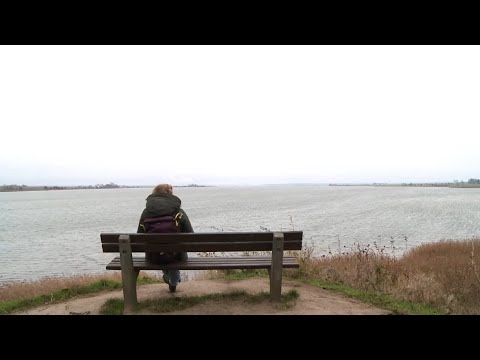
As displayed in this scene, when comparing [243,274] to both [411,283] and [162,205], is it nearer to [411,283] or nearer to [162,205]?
[162,205]

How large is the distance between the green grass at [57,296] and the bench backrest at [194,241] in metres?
1.66

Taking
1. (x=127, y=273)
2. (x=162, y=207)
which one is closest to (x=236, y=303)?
(x=127, y=273)

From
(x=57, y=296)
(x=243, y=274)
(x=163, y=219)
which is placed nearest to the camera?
(x=163, y=219)

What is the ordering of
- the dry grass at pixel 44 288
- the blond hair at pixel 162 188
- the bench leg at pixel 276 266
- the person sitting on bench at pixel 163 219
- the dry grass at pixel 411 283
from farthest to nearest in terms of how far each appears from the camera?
the dry grass at pixel 44 288, the dry grass at pixel 411 283, the blond hair at pixel 162 188, the person sitting on bench at pixel 163 219, the bench leg at pixel 276 266

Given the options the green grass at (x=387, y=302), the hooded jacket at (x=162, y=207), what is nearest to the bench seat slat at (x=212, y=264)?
the hooded jacket at (x=162, y=207)

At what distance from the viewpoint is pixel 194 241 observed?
471 cm

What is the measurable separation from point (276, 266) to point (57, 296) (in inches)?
140

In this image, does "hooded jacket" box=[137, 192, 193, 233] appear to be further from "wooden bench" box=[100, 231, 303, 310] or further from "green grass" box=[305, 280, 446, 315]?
"green grass" box=[305, 280, 446, 315]

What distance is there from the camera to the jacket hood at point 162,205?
498 centimetres

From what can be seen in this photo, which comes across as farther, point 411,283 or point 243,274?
point 243,274

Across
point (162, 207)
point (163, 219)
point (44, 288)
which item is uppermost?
point (162, 207)

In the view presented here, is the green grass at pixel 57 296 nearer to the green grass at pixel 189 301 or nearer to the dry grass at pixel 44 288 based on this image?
the dry grass at pixel 44 288
